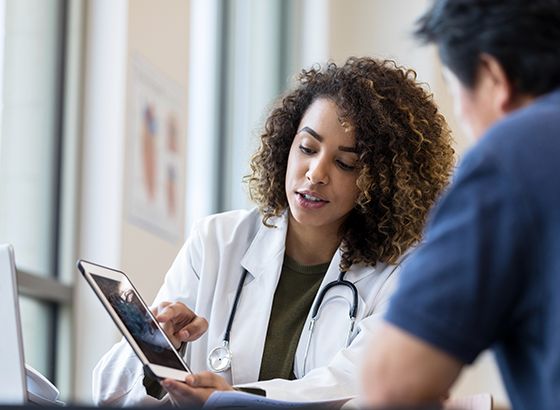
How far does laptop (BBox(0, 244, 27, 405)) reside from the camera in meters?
0.93

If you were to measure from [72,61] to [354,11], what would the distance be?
7.96 ft

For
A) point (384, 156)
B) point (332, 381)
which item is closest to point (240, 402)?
point (332, 381)

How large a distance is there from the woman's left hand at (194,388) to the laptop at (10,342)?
0.72ft

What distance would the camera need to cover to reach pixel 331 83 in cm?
180

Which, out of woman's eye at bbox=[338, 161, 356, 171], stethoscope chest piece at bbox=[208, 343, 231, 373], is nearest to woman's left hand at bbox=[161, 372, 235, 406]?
stethoscope chest piece at bbox=[208, 343, 231, 373]

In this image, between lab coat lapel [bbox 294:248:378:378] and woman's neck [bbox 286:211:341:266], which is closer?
lab coat lapel [bbox 294:248:378:378]

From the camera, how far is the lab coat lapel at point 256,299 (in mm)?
1570

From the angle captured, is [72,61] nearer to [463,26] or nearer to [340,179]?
→ [340,179]

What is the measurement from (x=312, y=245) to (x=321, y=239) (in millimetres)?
30

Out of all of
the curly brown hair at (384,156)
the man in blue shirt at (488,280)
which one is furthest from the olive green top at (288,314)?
the man in blue shirt at (488,280)

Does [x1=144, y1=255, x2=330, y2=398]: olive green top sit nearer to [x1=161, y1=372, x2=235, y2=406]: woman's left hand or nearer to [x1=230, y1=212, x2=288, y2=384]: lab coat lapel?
[x1=230, y1=212, x2=288, y2=384]: lab coat lapel

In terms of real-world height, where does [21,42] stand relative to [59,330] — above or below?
above

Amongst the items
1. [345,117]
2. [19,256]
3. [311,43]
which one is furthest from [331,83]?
[311,43]

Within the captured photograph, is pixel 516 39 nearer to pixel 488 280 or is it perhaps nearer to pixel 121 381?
pixel 488 280
